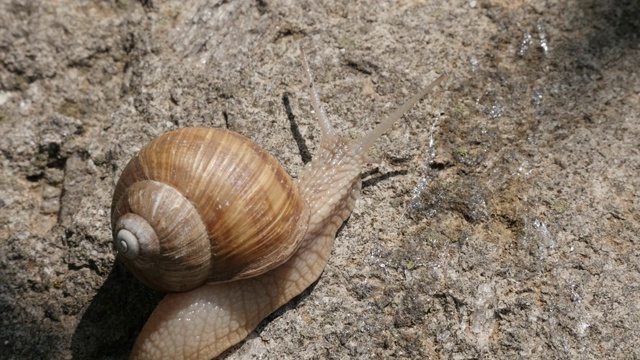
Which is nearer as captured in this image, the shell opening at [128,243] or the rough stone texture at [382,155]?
the shell opening at [128,243]

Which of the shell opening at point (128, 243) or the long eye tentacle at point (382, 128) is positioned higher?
the shell opening at point (128, 243)

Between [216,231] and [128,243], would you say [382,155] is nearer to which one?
[216,231]

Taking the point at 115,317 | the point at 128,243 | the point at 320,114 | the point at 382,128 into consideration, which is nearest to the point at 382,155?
the point at 382,128

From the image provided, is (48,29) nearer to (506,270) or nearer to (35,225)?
(35,225)

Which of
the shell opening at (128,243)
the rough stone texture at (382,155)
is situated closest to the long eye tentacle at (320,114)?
the rough stone texture at (382,155)

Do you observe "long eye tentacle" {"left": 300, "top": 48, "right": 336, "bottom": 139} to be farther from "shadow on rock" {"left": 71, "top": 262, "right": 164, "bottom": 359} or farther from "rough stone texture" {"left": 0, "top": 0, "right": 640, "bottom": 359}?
"shadow on rock" {"left": 71, "top": 262, "right": 164, "bottom": 359}

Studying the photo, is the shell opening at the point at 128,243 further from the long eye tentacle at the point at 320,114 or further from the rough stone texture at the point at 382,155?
the long eye tentacle at the point at 320,114

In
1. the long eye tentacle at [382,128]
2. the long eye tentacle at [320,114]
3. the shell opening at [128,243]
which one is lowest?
the long eye tentacle at [382,128]
